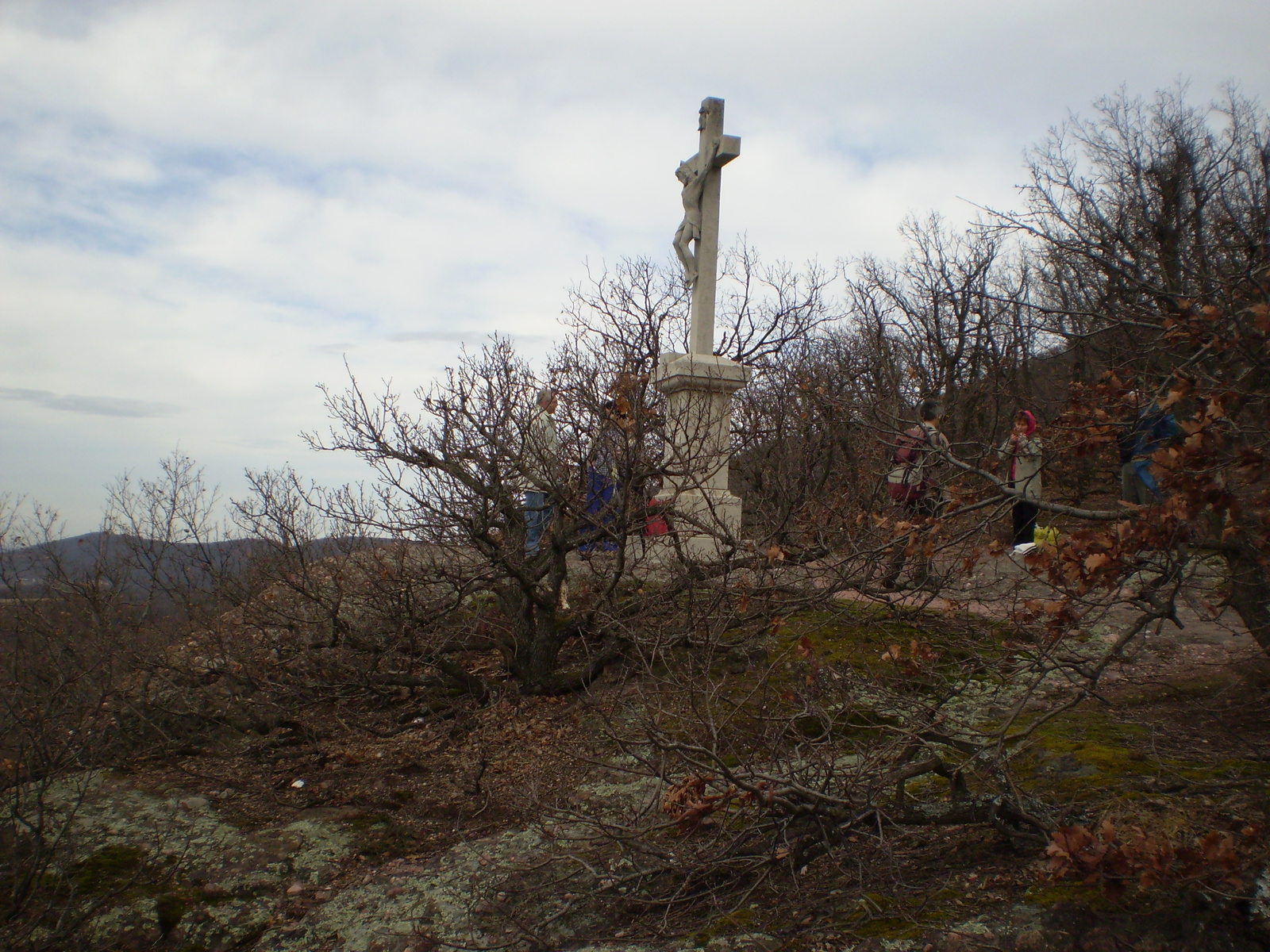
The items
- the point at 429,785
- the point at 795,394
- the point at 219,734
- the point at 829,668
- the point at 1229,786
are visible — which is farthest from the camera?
the point at 795,394

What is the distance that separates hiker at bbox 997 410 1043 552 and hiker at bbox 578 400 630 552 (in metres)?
2.10

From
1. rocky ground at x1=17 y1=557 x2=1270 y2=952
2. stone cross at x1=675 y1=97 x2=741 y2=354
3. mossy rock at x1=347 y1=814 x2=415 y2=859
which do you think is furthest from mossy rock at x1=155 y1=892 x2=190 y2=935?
stone cross at x1=675 y1=97 x2=741 y2=354

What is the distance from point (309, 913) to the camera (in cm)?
349

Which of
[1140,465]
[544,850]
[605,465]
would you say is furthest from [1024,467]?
[544,850]

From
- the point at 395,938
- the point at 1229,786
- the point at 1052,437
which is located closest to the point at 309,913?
the point at 395,938

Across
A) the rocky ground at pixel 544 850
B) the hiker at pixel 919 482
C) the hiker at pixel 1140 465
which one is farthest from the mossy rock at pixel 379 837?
the hiker at pixel 1140 465

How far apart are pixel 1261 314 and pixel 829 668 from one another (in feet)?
6.56

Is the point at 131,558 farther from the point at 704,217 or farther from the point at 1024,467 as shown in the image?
the point at 1024,467

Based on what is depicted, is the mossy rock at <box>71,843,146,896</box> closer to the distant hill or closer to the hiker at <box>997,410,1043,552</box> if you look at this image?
the distant hill

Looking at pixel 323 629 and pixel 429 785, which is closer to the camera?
pixel 429 785

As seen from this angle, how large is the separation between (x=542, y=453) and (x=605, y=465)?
427mm

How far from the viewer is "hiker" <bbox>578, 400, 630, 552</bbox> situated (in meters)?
5.23

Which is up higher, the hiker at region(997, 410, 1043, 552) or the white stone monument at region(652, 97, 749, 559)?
the white stone monument at region(652, 97, 749, 559)

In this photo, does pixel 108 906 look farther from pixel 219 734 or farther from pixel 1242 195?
pixel 1242 195
